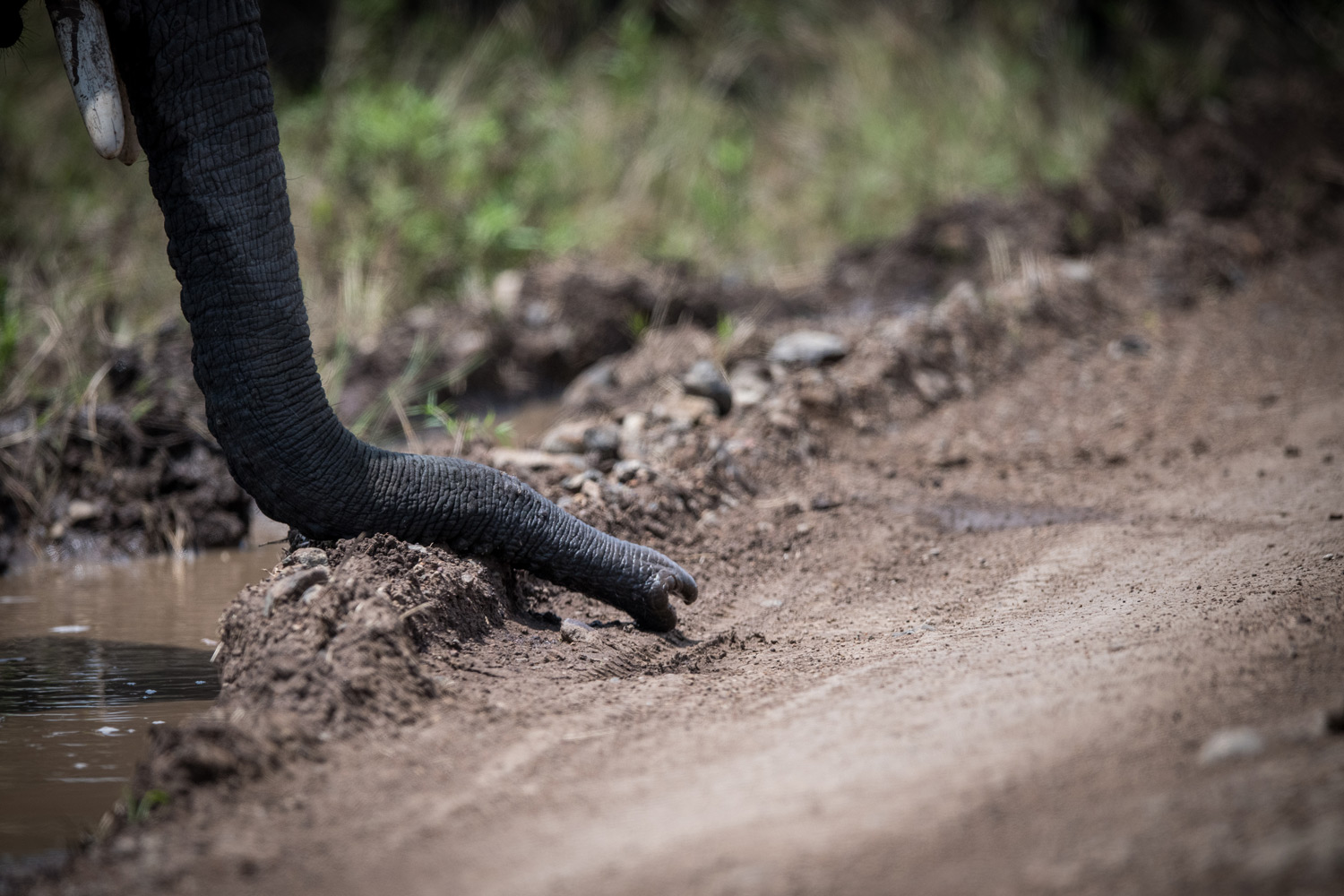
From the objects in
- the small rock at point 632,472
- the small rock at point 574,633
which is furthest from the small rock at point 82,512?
the small rock at point 574,633

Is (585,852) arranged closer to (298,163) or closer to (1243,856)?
(1243,856)

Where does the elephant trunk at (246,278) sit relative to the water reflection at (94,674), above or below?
above

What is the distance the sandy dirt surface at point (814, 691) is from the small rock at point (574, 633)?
1cm

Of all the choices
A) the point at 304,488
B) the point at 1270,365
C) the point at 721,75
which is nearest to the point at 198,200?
the point at 304,488

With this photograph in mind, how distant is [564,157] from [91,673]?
→ 687 centimetres

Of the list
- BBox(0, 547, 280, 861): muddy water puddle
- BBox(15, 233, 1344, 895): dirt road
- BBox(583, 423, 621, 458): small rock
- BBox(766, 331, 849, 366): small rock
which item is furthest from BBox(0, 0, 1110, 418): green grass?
BBox(15, 233, 1344, 895): dirt road

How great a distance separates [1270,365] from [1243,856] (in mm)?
5166

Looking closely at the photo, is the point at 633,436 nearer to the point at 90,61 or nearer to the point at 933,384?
the point at 933,384

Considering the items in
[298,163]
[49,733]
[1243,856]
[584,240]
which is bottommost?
[49,733]

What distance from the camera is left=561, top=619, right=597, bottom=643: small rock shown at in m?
3.03

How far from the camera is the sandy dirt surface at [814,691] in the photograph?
5.87 feet

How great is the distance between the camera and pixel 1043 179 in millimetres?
8930

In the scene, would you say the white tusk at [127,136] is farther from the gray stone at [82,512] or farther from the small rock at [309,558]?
the gray stone at [82,512]

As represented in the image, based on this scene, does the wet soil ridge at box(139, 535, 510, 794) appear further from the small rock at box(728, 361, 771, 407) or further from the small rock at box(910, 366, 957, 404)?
the small rock at box(910, 366, 957, 404)
